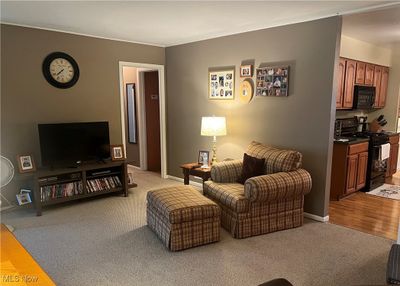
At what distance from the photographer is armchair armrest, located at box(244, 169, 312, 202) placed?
2987 millimetres

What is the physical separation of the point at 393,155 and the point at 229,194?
396 centimetres

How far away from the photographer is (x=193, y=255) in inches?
110

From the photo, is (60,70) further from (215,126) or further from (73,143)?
(215,126)

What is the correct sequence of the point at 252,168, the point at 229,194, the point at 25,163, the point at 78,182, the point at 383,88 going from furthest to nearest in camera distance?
the point at 383,88
the point at 78,182
the point at 25,163
the point at 252,168
the point at 229,194

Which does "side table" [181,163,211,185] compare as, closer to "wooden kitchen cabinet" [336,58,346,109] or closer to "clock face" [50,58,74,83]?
"clock face" [50,58,74,83]

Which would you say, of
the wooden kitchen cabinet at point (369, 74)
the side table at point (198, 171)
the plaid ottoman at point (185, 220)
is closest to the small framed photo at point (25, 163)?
the plaid ottoman at point (185, 220)

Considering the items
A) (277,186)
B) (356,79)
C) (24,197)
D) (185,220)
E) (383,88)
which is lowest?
(24,197)

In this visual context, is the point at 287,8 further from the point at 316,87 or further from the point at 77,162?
the point at 77,162

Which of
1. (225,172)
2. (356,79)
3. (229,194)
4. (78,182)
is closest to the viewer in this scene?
(229,194)

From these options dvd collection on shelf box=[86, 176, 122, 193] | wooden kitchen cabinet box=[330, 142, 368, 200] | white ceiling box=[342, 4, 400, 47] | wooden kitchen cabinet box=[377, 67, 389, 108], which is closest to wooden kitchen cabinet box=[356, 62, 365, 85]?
white ceiling box=[342, 4, 400, 47]

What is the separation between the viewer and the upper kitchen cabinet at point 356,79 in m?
4.56

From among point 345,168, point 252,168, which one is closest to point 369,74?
point 345,168

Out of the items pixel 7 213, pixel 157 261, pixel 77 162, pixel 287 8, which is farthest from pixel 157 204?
pixel 287 8

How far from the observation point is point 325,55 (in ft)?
10.9
